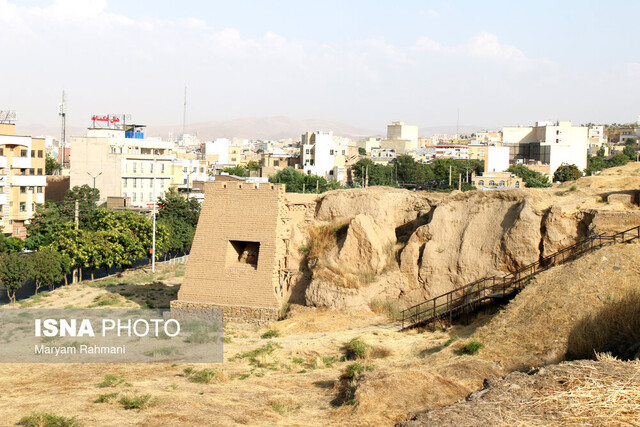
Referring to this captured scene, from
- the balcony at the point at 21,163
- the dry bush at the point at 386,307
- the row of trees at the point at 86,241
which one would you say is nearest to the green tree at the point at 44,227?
the row of trees at the point at 86,241

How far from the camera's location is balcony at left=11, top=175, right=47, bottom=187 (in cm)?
6112

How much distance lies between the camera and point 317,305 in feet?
92.4

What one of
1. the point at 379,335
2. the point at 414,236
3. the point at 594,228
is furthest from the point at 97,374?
the point at 594,228

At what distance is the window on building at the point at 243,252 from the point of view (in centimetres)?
2888

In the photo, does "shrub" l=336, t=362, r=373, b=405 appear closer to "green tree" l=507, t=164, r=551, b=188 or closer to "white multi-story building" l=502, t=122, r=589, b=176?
"green tree" l=507, t=164, r=551, b=188

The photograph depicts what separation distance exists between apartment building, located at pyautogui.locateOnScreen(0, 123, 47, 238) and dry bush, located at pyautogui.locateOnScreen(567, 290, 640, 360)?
47.2m

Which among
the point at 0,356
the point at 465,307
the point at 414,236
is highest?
the point at 414,236

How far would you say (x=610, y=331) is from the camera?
19.4 m

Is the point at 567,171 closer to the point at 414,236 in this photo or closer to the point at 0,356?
the point at 414,236

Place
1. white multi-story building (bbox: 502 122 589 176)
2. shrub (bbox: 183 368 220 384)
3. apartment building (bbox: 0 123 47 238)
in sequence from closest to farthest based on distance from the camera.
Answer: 1. shrub (bbox: 183 368 220 384)
2. apartment building (bbox: 0 123 47 238)
3. white multi-story building (bbox: 502 122 589 176)

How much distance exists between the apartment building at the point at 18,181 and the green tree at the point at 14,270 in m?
19.1

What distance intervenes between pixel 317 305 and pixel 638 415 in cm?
1698

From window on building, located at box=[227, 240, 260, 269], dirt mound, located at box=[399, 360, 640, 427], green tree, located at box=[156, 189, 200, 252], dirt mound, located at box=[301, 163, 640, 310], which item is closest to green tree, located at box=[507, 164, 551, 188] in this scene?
green tree, located at box=[156, 189, 200, 252]

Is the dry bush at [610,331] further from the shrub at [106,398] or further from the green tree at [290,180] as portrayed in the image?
the green tree at [290,180]
